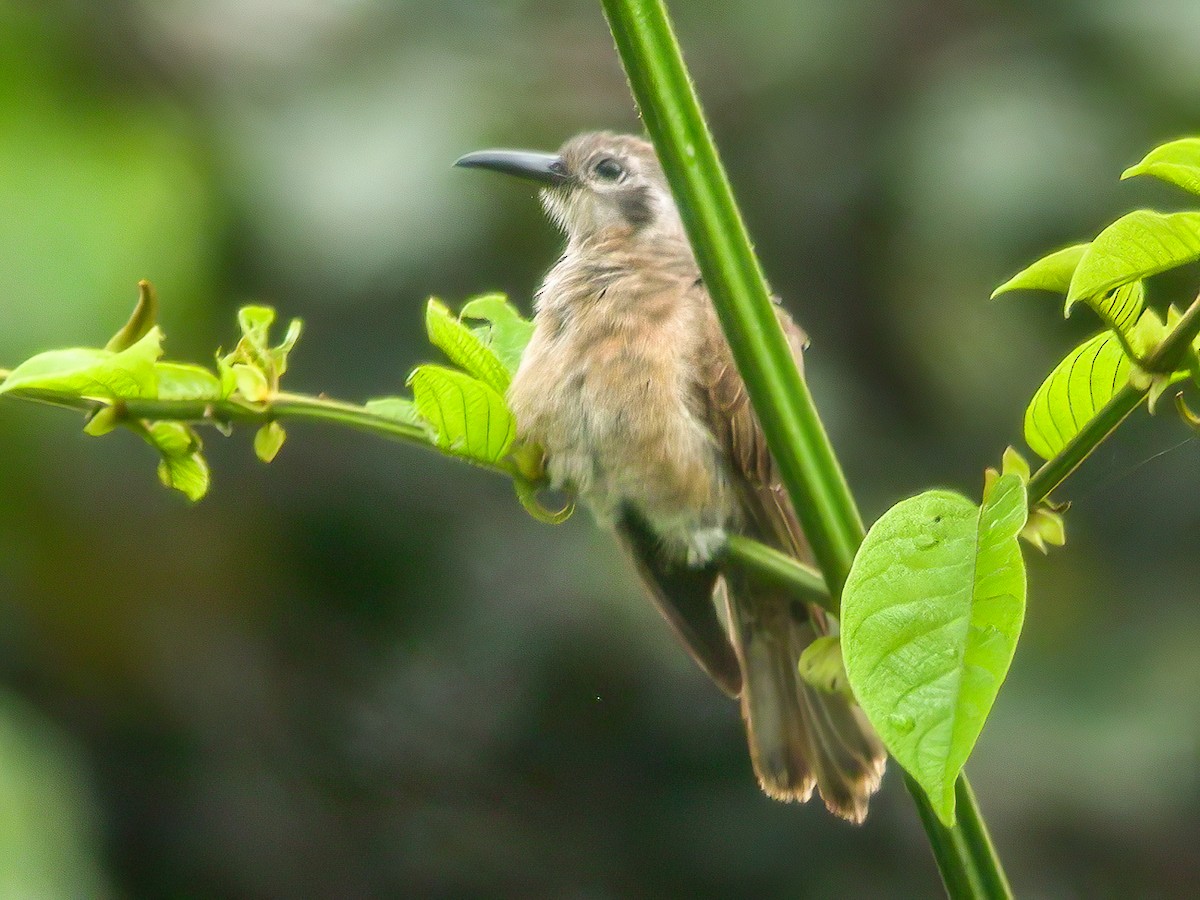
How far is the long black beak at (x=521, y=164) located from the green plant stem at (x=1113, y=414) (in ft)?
5.05

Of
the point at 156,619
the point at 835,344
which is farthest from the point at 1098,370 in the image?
the point at 156,619

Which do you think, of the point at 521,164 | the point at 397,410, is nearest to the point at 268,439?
the point at 397,410

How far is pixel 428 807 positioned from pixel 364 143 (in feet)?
5.86

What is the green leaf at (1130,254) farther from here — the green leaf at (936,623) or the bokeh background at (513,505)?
the bokeh background at (513,505)

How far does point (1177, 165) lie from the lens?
874mm

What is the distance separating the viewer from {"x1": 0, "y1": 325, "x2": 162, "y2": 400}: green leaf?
105 cm

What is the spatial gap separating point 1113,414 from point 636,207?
6.20ft

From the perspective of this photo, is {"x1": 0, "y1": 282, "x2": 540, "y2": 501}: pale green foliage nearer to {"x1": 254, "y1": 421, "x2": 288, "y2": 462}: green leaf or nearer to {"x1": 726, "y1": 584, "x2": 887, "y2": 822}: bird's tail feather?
{"x1": 254, "y1": 421, "x2": 288, "y2": 462}: green leaf

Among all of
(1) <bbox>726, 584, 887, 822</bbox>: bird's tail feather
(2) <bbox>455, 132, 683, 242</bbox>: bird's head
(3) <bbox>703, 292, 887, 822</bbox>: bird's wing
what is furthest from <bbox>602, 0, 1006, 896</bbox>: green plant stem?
(2) <bbox>455, 132, 683, 242</bbox>: bird's head

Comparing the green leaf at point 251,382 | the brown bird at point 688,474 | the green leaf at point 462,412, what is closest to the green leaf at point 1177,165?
the green leaf at point 462,412

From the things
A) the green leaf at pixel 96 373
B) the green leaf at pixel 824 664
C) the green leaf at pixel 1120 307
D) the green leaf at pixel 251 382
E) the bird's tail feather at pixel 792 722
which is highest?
the green leaf at pixel 96 373

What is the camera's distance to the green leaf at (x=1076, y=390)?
39.9 inches

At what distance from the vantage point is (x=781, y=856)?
361 centimetres

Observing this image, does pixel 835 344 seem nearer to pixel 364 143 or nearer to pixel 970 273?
pixel 970 273
